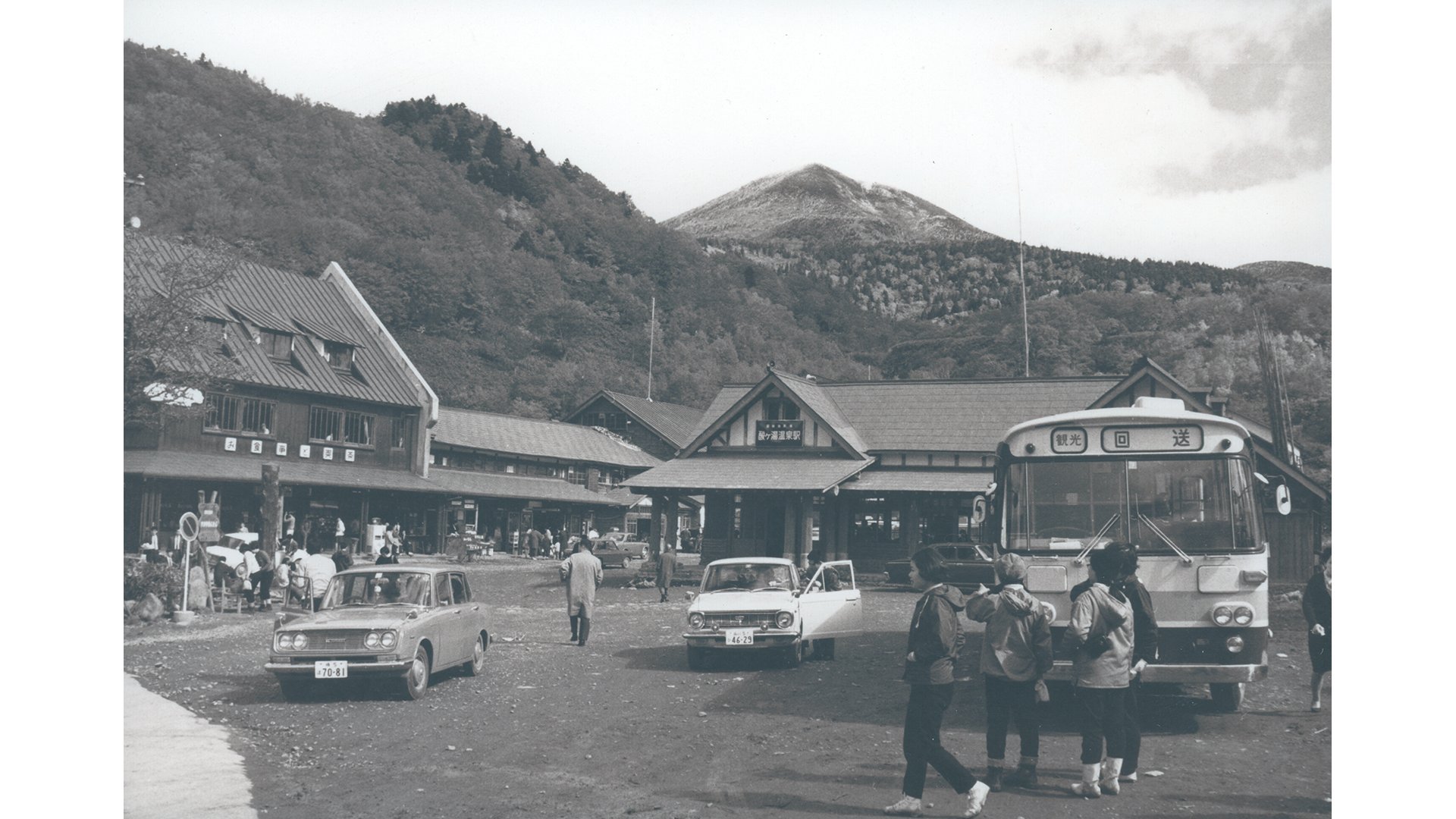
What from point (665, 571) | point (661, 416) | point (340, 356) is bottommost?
point (665, 571)

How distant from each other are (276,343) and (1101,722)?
25880 mm

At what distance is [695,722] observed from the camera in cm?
1054

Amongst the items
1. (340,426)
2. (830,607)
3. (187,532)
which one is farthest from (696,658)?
(340,426)

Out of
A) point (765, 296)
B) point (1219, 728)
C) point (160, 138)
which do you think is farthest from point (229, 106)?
point (765, 296)

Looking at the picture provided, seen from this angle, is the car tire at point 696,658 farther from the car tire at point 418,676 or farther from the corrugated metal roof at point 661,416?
the corrugated metal roof at point 661,416

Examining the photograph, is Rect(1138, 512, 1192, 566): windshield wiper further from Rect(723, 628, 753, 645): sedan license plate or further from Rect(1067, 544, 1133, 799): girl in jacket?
Rect(723, 628, 753, 645): sedan license plate

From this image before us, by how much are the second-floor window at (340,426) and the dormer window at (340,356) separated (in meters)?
1.55

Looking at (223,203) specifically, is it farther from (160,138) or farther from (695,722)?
(695,722)

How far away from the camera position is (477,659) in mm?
13930

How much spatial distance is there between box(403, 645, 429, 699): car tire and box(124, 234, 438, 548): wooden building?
5865 mm

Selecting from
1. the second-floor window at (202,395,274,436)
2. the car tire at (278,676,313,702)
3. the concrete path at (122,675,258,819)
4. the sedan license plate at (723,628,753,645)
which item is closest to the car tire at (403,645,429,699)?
the car tire at (278,676,313,702)

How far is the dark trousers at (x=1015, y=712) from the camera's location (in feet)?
25.3

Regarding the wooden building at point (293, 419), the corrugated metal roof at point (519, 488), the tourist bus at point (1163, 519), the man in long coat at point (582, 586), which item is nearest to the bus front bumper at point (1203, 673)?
the tourist bus at point (1163, 519)

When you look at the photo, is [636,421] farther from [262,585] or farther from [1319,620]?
[1319,620]
